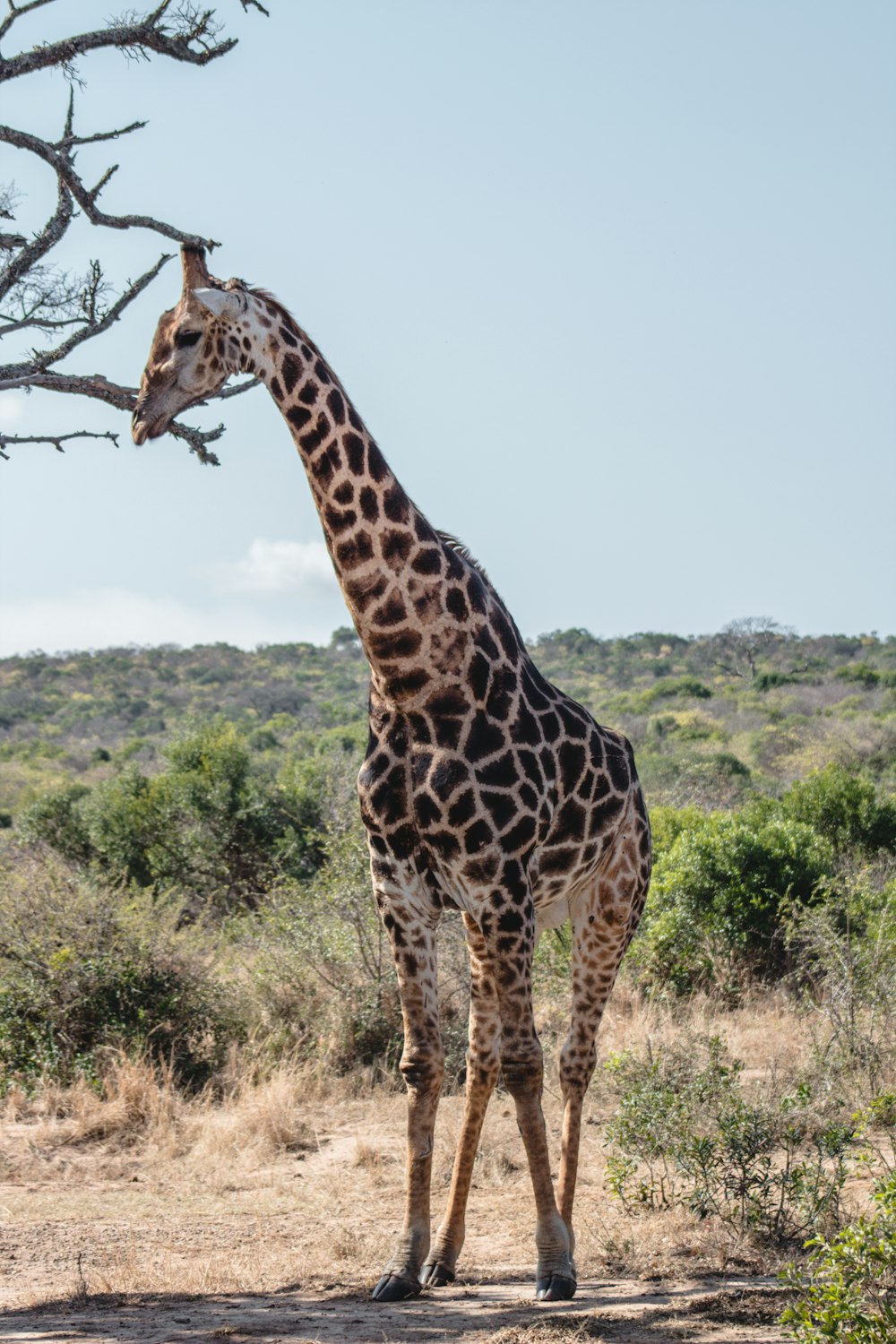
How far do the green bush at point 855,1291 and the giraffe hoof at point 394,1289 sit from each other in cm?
159

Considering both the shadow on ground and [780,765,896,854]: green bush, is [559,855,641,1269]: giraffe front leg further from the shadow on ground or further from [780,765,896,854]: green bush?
[780,765,896,854]: green bush

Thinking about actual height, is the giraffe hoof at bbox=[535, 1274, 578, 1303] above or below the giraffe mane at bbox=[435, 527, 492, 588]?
below

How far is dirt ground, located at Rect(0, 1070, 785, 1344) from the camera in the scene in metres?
5.16

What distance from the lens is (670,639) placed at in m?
60.6

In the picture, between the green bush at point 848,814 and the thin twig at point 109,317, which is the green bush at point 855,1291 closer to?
the thin twig at point 109,317

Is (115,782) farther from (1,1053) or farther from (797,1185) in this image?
(797,1185)

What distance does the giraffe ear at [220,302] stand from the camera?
548 cm

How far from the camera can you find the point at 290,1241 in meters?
6.60

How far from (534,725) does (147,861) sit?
11.2 metres

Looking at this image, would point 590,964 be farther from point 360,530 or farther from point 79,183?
point 79,183

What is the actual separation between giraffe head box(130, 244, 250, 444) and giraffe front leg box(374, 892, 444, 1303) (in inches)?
88.7

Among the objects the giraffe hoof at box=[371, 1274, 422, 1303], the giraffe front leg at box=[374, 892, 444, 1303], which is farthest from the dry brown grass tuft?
the giraffe front leg at box=[374, 892, 444, 1303]

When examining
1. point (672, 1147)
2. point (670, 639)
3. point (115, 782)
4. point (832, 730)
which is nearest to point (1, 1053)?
point (672, 1147)

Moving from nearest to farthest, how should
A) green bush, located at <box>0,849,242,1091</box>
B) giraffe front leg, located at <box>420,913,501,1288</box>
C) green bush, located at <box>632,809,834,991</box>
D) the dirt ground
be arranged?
the dirt ground → giraffe front leg, located at <box>420,913,501,1288</box> → green bush, located at <box>0,849,242,1091</box> → green bush, located at <box>632,809,834,991</box>
